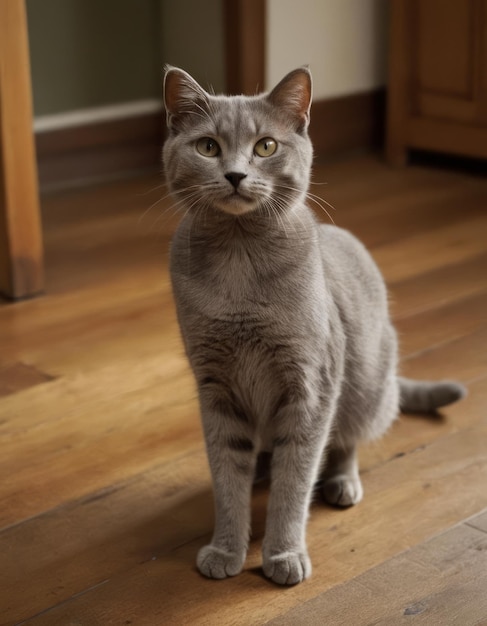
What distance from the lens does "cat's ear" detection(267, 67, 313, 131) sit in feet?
4.20

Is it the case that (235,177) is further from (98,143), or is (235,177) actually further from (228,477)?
(98,143)

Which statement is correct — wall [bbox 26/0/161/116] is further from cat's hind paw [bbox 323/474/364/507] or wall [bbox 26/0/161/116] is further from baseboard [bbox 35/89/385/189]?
cat's hind paw [bbox 323/474/364/507]

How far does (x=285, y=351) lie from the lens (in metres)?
1.30

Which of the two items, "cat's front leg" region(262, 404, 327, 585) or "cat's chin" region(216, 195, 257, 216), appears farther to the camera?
"cat's front leg" region(262, 404, 327, 585)

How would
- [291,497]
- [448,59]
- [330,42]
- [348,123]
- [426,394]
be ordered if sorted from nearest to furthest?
[291,497] < [426,394] < [448,59] < [330,42] < [348,123]

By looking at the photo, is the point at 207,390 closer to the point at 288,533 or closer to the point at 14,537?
the point at 288,533

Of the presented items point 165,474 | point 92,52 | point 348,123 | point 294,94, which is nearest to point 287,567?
point 165,474

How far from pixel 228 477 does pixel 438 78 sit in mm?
2165

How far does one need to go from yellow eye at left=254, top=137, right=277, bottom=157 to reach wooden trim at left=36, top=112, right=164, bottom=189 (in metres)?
1.91

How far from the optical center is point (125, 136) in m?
3.22

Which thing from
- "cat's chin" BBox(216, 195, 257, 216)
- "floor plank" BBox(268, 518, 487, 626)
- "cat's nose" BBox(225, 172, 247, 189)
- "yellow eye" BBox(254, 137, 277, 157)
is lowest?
"floor plank" BBox(268, 518, 487, 626)

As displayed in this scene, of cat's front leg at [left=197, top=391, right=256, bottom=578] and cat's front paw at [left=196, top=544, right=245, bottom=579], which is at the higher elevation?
cat's front leg at [left=197, top=391, right=256, bottom=578]

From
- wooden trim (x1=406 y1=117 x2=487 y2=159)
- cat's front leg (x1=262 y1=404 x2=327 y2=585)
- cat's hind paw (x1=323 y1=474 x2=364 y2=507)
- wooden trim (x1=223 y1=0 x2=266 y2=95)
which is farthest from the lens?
wooden trim (x1=406 y1=117 x2=487 y2=159)

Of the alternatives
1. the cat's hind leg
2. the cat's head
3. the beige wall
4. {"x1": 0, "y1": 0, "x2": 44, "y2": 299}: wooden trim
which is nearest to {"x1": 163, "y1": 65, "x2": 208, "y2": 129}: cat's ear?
the cat's head
